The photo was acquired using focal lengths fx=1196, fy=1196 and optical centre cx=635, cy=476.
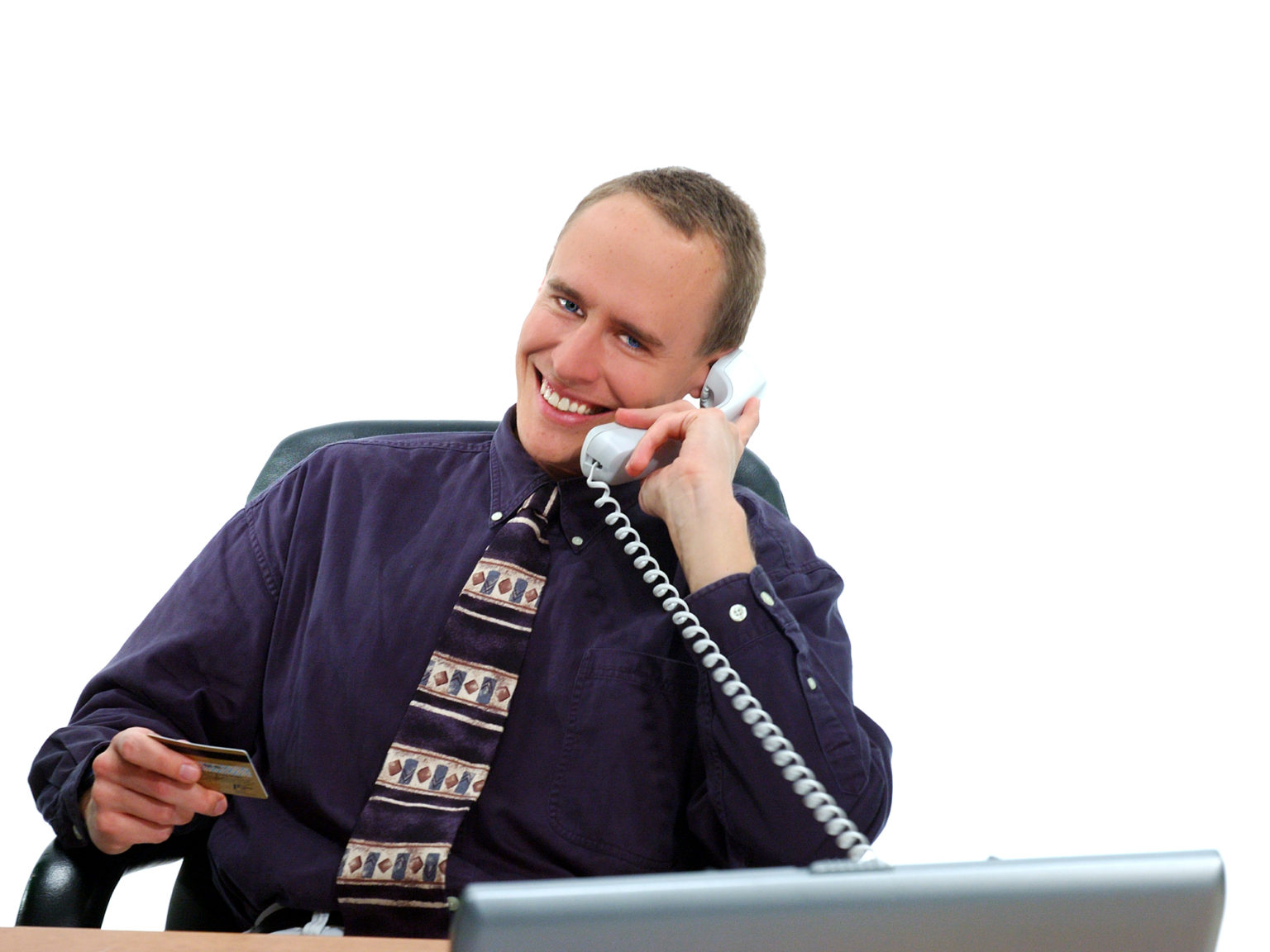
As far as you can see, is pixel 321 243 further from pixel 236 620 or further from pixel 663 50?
pixel 236 620

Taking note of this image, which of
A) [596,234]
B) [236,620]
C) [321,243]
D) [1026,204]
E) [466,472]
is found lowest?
[236,620]

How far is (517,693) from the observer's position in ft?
4.85

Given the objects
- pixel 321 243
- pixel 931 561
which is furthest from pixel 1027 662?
pixel 321 243

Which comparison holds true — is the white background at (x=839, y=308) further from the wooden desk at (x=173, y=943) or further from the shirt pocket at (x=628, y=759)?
the wooden desk at (x=173, y=943)

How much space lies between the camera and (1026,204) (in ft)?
8.13

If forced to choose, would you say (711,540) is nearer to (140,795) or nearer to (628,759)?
(628,759)

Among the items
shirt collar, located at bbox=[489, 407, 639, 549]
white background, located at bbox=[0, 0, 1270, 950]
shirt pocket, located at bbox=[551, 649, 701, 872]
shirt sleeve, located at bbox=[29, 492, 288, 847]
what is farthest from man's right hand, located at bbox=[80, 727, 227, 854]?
white background, located at bbox=[0, 0, 1270, 950]

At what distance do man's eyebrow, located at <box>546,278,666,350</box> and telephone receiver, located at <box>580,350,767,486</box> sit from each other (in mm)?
121

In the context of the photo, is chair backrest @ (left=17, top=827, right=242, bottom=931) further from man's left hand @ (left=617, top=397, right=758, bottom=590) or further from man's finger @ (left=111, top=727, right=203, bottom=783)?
man's left hand @ (left=617, top=397, right=758, bottom=590)

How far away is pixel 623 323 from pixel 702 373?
0.70 feet

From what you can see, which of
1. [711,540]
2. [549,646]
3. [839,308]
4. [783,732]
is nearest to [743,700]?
[783,732]

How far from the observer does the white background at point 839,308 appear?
246 centimetres

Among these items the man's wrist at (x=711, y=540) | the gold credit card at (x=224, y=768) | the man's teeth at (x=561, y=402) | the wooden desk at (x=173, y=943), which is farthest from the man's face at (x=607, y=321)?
the wooden desk at (x=173, y=943)

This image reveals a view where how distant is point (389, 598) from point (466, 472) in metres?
0.23
